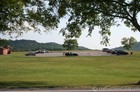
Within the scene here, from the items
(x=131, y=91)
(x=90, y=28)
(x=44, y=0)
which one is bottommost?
(x=131, y=91)

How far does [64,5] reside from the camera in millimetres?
24297

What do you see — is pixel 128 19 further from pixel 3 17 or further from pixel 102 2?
pixel 3 17

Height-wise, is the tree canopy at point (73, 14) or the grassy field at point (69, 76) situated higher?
the tree canopy at point (73, 14)

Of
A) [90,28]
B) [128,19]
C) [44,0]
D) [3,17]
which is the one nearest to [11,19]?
[3,17]

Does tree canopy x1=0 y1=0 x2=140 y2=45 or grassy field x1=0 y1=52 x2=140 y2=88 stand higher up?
tree canopy x1=0 y1=0 x2=140 y2=45

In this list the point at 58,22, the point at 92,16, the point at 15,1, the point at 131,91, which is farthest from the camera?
the point at 58,22

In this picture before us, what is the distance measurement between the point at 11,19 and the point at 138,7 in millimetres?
8614

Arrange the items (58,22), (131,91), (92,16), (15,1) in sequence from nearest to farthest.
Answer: (131,91)
(15,1)
(92,16)
(58,22)

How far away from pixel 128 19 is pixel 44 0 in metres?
5.86

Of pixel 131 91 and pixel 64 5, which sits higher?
pixel 64 5

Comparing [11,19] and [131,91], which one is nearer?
[131,91]

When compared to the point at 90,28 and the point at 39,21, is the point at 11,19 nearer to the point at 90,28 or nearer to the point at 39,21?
the point at 39,21

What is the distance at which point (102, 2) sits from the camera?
24016mm

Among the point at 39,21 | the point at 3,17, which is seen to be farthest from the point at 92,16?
the point at 3,17
